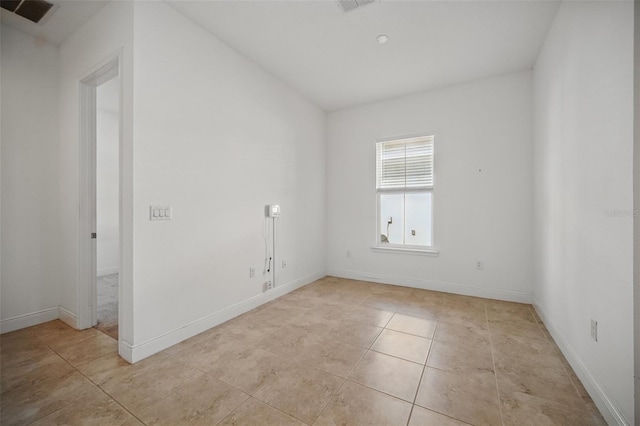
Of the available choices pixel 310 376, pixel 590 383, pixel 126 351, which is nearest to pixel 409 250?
pixel 590 383

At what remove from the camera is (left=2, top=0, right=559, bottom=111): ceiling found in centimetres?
234

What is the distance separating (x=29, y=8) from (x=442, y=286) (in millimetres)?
5430

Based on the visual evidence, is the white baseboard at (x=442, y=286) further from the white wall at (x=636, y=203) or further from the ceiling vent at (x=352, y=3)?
the ceiling vent at (x=352, y=3)

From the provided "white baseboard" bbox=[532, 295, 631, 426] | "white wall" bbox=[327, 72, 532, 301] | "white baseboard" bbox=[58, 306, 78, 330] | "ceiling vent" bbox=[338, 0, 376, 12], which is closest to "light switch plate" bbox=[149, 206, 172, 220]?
"white baseboard" bbox=[58, 306, 78, 330]

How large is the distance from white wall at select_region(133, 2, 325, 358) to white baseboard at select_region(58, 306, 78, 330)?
1.17 meters

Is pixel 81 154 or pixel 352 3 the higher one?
pixel 352 3

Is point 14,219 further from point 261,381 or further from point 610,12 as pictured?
point 610,12

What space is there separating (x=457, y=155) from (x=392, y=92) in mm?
1359

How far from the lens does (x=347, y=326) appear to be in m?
2.75

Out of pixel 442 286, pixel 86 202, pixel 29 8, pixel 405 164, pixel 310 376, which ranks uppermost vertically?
pixel 29 8

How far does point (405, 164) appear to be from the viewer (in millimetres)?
4211

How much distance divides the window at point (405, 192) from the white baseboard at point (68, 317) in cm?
395

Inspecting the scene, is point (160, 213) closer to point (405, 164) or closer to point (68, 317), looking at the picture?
point (68, 317)

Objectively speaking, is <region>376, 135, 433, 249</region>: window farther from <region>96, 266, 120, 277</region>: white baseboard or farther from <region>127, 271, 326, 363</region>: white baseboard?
<region>96, 266, 120, 277</region>: white baseboard
